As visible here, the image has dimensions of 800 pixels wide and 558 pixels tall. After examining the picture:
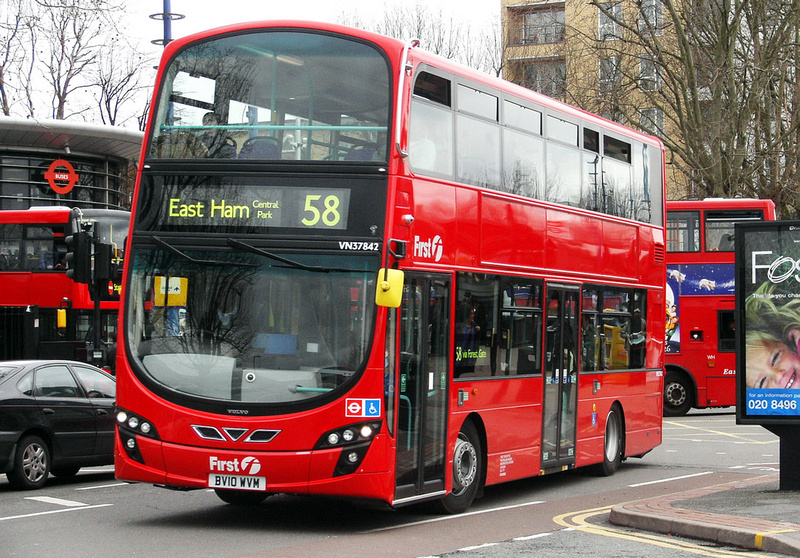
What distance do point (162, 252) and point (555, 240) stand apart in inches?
206

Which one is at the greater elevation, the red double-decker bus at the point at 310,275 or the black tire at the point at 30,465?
the red double-decker bus at the point at 310,275

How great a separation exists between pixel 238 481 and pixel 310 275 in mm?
1871

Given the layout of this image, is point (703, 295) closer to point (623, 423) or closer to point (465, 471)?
point (623, 423)

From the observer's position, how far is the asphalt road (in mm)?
9539

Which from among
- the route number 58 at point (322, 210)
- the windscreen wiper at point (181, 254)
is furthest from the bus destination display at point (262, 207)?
the windscreen wiper at point (181, 254)

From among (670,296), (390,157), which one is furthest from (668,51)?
(390,157)

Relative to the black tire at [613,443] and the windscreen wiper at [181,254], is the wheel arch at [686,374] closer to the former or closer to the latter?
the black tire at [613,443]

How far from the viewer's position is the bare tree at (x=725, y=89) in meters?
33.7

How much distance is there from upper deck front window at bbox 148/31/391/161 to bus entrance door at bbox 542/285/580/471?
14.1ft

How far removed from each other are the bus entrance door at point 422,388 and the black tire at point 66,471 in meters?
5.82

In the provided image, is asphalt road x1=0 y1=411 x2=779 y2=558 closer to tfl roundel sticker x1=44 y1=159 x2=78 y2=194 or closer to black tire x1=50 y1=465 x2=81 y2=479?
black tire x1=50 y1=465 x2=81 y2=479

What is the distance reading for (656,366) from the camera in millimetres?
17844

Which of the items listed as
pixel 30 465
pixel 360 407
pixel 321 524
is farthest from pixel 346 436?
pixel 30 465

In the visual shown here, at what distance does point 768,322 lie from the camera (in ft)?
42.6
